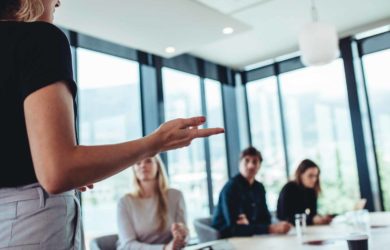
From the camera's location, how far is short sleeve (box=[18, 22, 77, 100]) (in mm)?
669

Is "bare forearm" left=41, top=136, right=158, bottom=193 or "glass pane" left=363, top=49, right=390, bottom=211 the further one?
"glass pane" left=363, top=49, right=390, bottom=211

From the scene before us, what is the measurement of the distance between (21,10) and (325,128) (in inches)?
200

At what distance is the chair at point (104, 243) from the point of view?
97.5 inches

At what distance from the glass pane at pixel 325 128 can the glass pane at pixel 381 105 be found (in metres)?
0.30

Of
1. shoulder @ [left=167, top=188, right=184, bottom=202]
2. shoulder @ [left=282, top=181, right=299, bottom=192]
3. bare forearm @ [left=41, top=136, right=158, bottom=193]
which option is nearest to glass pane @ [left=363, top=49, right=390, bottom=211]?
shoulder @ [left=282, top=181, right=299, bottom=192]

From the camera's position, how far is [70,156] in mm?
→ 642

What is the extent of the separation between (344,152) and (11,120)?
5.00 metres

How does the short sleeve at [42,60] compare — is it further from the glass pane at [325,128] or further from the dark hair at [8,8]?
the glass pane at [325,128]

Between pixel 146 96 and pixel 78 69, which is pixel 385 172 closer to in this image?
pixel 146 96

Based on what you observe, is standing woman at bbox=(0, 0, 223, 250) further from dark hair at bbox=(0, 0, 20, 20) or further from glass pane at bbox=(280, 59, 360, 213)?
glass pane at bbox=(280, 59, 360, 213)

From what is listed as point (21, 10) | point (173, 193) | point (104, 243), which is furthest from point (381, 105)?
point (21, 10)

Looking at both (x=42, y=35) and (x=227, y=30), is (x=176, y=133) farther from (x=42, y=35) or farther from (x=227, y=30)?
(x=227, y=30)

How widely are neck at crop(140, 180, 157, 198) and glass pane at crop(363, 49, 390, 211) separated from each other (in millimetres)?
3227

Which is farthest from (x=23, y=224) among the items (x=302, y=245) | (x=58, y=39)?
(x=302, y=245)
